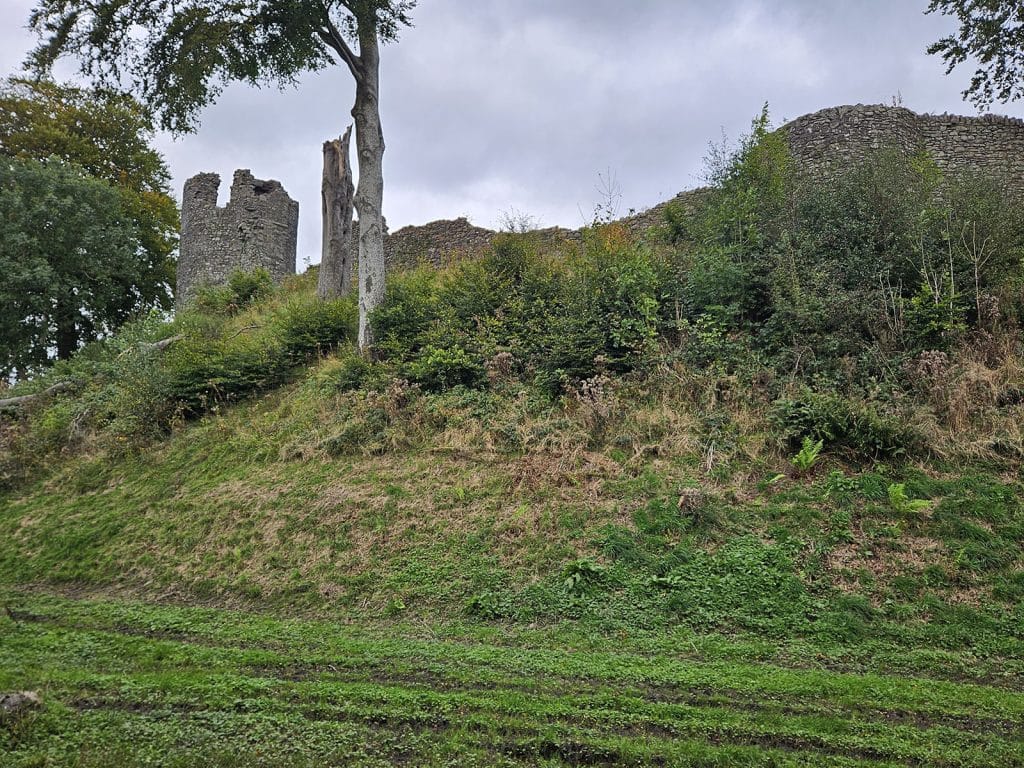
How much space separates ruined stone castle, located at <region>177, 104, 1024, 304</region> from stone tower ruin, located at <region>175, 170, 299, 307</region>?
0.03 m

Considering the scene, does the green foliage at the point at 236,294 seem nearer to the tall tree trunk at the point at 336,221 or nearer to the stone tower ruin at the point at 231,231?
the stone tower ruin at the point at 231,231

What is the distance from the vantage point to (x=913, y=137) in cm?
1212

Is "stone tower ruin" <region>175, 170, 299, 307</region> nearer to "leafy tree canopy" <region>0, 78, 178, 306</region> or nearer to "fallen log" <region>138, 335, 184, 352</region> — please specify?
"leafy tree canopy" <region>0, 78, 178, 306</region>

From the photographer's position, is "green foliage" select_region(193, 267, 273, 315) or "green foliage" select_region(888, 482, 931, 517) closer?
"green foliage" select_region(888, 482, 931, 517)

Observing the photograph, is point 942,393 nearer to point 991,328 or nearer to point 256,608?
point 991,328

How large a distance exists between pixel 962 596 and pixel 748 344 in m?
4.11

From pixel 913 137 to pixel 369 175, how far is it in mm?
11197

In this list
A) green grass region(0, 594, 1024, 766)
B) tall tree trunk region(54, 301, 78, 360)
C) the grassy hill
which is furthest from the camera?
tall tree trunk region(54, 301, 78, 360)

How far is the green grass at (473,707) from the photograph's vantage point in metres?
3.13

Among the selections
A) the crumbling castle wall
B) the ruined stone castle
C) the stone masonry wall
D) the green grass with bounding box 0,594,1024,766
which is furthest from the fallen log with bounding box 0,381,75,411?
the crumbling castle wall

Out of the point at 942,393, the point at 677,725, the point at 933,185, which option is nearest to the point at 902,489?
the point at 942,393

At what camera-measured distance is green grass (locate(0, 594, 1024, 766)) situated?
123 inches

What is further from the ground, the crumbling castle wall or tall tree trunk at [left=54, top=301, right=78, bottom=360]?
the crumbling castle wall

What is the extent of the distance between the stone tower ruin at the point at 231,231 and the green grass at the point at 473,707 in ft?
53.3
